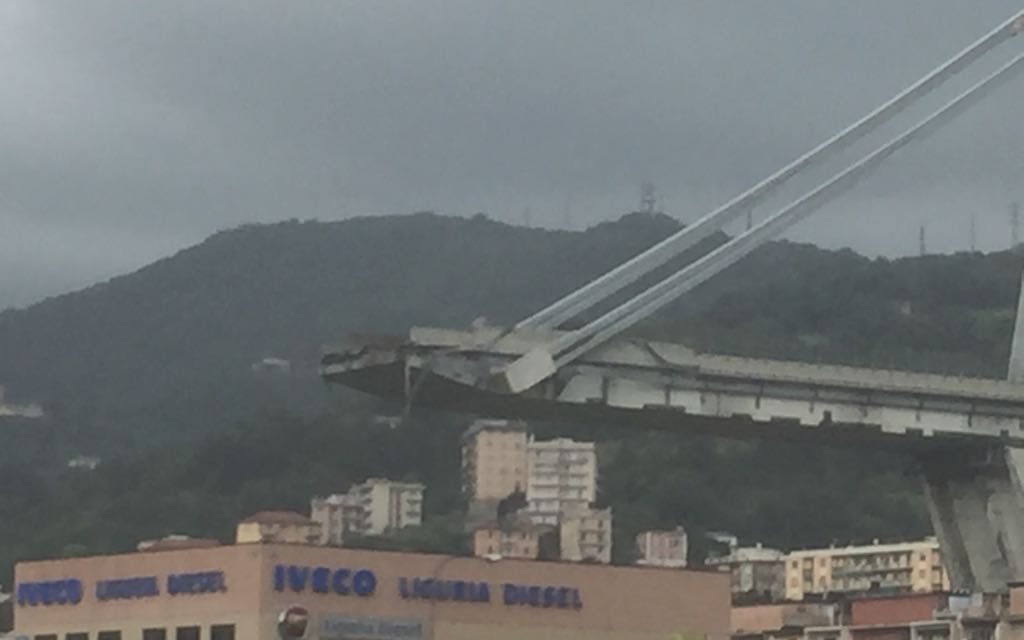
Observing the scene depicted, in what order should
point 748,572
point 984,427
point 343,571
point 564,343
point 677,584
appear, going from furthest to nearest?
point 748,572, point 984,427, point 564,343, point 677,584, point 343,571

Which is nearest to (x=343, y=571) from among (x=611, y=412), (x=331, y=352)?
(x=331, y=352)

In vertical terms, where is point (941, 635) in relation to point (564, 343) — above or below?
below

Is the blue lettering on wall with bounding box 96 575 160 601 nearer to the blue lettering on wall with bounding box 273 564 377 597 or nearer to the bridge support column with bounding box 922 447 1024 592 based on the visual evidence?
the blue lettering on wall with bounding box 273 564 377 597

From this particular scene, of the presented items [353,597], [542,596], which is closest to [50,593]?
[353,597]

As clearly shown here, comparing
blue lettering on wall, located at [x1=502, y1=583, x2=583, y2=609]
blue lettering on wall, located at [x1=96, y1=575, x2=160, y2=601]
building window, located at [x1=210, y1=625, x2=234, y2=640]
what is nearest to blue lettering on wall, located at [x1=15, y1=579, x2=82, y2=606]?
blue lettering on wall, located at [x1=96, y1=575, x2=160, y2=601]

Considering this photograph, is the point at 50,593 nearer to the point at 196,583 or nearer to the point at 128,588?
the point at 128,588

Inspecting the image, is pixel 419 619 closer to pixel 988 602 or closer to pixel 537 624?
pixel 537 624
